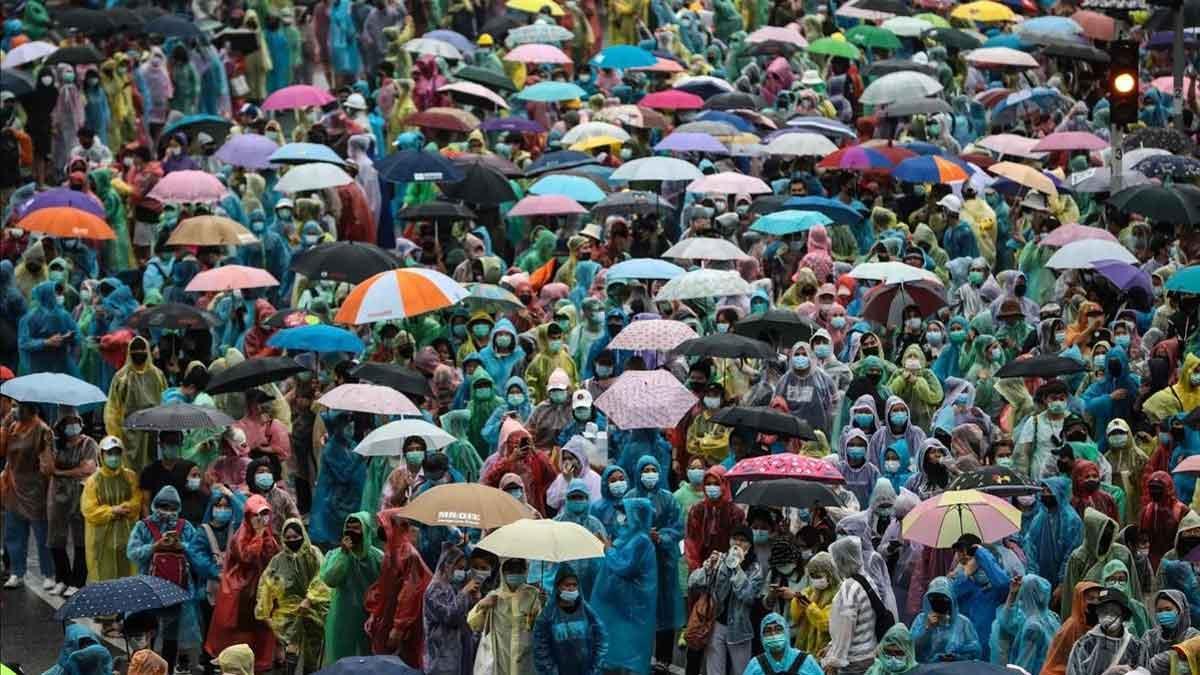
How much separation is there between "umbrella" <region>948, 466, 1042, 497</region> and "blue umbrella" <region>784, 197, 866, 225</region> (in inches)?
281

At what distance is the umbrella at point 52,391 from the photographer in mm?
21562

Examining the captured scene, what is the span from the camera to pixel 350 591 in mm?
18844

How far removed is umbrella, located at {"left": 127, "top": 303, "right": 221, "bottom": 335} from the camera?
23.7m

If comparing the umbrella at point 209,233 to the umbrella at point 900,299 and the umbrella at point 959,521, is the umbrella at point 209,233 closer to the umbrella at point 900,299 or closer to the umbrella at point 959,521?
the umbrella at point 900,299

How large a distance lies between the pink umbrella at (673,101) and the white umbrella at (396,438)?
35.8ft

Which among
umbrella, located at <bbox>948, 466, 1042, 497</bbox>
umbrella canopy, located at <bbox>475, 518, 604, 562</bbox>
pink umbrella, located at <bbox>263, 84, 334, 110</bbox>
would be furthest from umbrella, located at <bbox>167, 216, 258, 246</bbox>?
umbrella, located at <bbox>948, 466, 1042, 497</bbox>

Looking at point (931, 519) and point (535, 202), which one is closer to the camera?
point (931, 519)

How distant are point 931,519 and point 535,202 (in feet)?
30.6

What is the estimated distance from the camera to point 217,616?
63.3 ft

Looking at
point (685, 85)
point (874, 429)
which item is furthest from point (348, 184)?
point (874, 429)

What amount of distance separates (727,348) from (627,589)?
3078 mm

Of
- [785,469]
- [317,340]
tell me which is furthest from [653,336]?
[785,469]

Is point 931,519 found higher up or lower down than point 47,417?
higher up

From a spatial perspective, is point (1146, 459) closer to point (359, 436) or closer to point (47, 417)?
point (359, 436)
